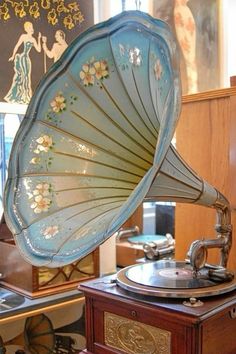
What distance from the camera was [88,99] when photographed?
3.66 ft

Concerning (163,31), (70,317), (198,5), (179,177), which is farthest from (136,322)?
(198,5)

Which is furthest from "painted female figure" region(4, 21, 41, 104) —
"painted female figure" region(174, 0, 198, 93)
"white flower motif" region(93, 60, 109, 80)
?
"painted female figure" region(174, 0, 198, 93)

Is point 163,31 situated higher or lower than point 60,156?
higher

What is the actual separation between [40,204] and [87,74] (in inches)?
14.2

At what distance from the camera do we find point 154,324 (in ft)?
2.89

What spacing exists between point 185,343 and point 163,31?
0.63 metres

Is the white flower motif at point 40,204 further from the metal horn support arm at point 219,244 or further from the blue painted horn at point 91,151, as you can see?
the metal horn support arm at point 219,244

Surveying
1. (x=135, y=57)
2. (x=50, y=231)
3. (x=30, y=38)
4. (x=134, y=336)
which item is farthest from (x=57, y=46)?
(x=134, y=336)

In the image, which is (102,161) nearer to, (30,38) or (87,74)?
(87,74)

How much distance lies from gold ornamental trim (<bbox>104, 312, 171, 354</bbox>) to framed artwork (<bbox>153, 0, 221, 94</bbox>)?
1848mm

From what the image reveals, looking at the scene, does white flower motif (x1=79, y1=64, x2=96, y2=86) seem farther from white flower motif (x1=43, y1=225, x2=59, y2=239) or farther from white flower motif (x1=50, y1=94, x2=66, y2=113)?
white flower motif (x1=43, y1=225, x2=59, y2=239)

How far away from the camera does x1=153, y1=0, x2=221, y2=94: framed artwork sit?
2551mm

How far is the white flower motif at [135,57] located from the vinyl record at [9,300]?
0.86 meters

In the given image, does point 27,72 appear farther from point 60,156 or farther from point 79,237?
point 79,237
